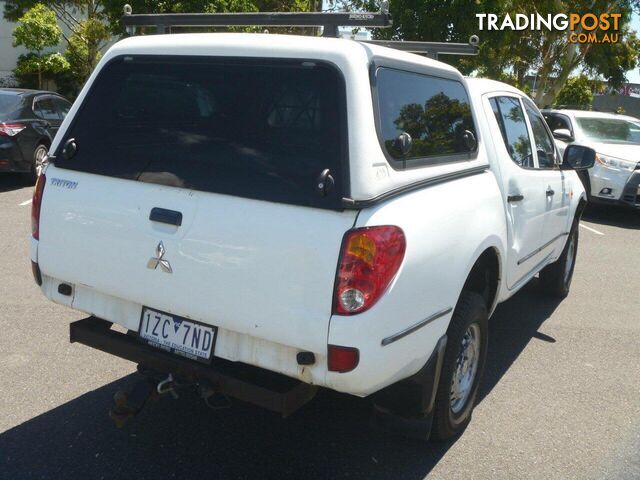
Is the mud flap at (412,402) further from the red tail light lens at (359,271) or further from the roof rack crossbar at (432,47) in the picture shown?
the roof rack crossbar at (432,47)

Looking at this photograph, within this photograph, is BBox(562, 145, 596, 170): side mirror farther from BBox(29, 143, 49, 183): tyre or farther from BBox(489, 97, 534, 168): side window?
BBox(29, 143, 49, 183): tyre

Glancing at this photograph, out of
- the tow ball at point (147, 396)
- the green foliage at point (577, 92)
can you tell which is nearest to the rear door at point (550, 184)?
the tow ball at point (147, 396)

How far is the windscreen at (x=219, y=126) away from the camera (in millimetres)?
2840

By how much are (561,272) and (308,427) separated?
3.48m

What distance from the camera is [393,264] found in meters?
2.77

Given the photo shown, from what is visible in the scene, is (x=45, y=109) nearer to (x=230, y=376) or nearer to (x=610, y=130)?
(x=610, y=130)

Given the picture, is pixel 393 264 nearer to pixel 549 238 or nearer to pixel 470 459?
pixel 470 459

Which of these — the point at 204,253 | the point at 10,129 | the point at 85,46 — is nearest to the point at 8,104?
the point at 10,129

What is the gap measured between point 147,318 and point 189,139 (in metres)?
0.83

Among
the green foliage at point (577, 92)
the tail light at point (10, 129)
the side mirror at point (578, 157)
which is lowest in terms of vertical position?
the green foliage at point (577, 92)

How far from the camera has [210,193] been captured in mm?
2959

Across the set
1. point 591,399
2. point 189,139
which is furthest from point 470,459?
point 189,139

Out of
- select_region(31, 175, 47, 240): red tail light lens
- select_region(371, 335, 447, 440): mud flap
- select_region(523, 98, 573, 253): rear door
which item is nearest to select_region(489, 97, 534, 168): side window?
select_region(523, 98, 573, 253): rear door

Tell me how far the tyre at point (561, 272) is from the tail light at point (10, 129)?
835 cm
